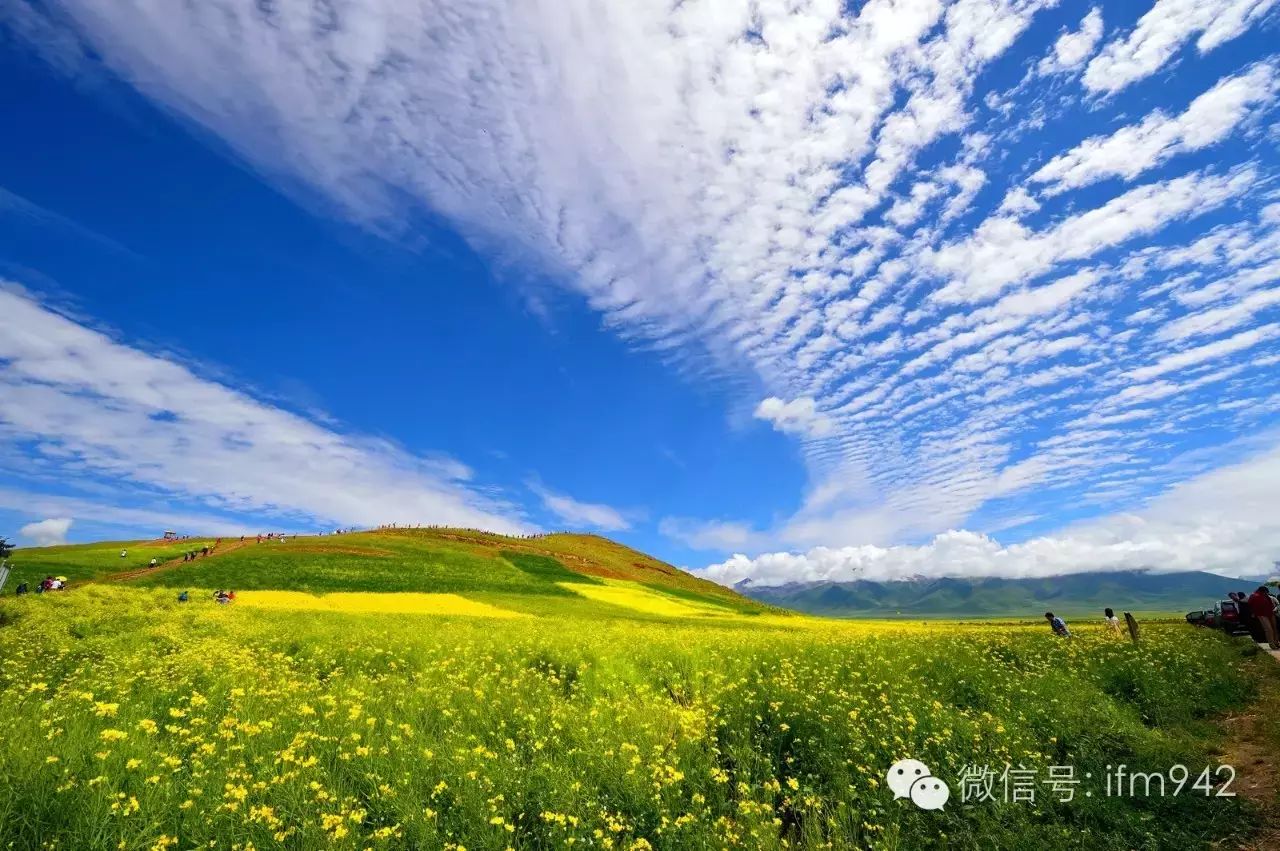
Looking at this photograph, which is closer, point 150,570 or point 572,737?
point 572,737

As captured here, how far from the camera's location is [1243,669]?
759 inches

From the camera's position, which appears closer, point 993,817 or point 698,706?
point 993,817

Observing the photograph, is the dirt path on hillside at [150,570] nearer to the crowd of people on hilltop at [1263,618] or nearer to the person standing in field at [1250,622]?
the crowd of people on hilltop at [1263,618]

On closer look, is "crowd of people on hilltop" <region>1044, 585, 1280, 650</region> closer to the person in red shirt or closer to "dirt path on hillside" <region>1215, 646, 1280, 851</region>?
the person in red shirt

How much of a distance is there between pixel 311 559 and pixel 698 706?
2509 inches

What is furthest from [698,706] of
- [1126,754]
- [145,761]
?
[145,761]

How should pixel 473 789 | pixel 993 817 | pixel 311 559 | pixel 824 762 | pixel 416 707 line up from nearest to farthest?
1. pixel 473 789
2. pixel 993 817
3. pixel 824 762
4. pixel 416 707
5. pixel 311 559

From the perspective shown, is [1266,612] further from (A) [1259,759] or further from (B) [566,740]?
(B) [566,740]

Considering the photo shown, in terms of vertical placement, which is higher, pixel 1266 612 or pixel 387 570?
pixel 387 570

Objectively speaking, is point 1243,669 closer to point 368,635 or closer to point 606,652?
point 606,652

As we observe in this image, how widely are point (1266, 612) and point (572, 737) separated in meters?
28.3

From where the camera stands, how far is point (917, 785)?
10047mm

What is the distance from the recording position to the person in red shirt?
75.0ft

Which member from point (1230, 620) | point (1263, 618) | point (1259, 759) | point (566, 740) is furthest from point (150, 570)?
point (1230, 620)
